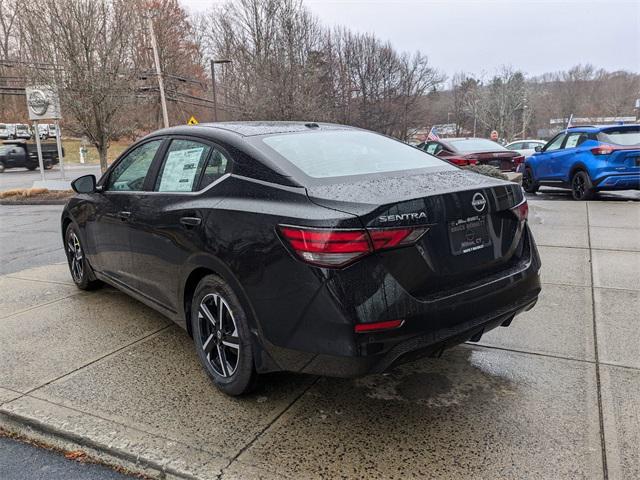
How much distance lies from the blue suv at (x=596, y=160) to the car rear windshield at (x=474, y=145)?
1.82 meters

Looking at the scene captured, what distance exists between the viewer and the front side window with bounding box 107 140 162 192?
383cm

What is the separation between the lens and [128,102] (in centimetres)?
1692

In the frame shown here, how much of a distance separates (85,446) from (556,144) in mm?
11930

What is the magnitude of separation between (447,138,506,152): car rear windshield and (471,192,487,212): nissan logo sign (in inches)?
416

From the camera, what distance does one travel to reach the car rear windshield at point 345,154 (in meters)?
2.92

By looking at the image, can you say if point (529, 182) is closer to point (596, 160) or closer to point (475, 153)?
point (475, 153)

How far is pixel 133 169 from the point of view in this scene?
4.04m

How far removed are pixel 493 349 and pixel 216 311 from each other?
6.39ft

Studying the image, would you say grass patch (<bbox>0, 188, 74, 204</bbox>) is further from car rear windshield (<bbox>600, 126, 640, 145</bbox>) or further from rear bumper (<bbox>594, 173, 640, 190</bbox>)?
car rear windshield (<bbox>600, 126, 640, 145</bbox>)

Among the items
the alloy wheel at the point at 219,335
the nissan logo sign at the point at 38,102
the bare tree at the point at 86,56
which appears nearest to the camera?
the alloy wheel at the point at 219,335

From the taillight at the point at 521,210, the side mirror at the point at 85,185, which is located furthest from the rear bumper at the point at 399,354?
the side mirror at the point at 85,185

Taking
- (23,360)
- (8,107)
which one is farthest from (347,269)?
(8,107)

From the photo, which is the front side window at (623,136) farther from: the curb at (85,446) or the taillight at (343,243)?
the curb at (85,446)

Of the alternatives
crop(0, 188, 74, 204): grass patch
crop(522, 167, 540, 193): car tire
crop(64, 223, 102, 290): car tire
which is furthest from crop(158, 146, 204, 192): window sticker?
crop(0, 188, 74, 204): grass patch
